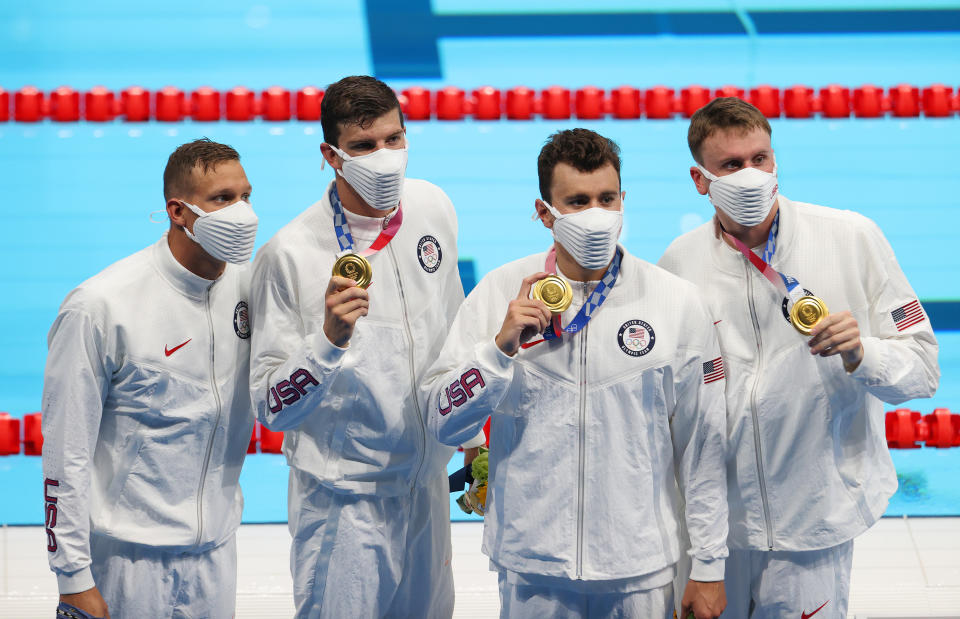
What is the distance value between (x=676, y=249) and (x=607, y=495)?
2.40ft

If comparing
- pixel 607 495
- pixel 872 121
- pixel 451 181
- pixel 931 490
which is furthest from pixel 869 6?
pixel 607 495

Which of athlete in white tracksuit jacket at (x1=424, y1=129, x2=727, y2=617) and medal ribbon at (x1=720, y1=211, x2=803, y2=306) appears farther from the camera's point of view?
medal ribbon at (x1=720, y1=211, x2=803, y2=306)

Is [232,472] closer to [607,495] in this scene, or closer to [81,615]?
[81,615]

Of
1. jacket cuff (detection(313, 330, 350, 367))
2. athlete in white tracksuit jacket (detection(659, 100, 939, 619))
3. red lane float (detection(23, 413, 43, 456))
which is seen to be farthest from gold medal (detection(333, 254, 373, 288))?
red lane float (detection(23, 413, 43, 456))

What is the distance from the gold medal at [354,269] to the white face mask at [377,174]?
0.23 m

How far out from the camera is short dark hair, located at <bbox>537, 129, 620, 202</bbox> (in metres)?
2.68

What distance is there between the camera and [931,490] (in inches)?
185

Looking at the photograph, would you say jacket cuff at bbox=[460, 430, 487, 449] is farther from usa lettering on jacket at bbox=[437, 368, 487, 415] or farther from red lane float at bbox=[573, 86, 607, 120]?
red lane float at bbox=[573, 86, 607, 120]

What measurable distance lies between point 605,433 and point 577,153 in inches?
26.9

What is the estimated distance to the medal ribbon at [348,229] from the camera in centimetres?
290

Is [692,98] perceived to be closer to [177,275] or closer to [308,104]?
[308,104]

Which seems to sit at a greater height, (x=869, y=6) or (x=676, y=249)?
(x=869, y=6)

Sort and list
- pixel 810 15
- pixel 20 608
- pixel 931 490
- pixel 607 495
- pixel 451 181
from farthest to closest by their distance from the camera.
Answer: pixel 810 15 < pixel 451 181 < pixel 931 490 < pixel 20 608 < pixel 607 495

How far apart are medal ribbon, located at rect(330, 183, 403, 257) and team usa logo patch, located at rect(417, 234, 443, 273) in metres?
0.09
